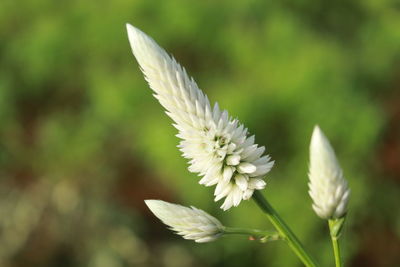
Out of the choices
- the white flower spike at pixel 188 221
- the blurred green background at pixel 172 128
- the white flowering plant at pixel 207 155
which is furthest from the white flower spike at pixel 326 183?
the blurred green background at pixel 172 128

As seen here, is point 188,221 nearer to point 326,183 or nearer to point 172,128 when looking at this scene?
point 326,183

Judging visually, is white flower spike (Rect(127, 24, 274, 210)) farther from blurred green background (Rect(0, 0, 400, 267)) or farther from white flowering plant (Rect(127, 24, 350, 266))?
blurred green background (Rect(0, 0, 400, 267))

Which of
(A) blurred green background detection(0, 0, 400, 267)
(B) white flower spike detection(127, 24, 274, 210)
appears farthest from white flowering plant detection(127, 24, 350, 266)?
(A) blurred green background detection(0, 0, 400, 267)

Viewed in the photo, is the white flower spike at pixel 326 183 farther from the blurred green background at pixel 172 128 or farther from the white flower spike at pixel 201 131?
the blurred green background at pixel 172 128

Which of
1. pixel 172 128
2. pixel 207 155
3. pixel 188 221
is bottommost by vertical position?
pixel 172 128

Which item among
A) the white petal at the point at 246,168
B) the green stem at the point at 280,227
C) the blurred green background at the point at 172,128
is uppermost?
the white petal at the point at 246,168

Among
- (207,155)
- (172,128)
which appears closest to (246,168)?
(207,155)

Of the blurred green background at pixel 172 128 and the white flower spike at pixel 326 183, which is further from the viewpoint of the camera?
the blurred green background at pixel 172 128
